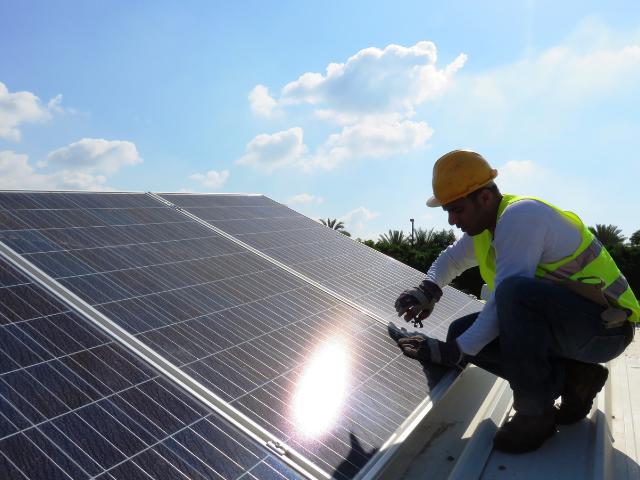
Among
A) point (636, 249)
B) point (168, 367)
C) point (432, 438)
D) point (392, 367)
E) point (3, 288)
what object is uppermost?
point (3, 288)

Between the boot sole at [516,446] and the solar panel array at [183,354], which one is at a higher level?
the solar panel array at [183,354]

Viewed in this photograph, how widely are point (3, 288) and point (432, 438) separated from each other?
3.03m

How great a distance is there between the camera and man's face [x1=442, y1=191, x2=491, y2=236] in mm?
3920

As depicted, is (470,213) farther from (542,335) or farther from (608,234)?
(608,234)

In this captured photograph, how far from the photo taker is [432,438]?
13.1 ft

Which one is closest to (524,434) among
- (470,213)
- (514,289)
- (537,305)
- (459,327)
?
(537,305)

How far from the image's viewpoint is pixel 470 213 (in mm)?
3945

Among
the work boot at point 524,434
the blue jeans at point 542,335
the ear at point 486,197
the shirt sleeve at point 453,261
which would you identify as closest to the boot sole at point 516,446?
the work boot at point 524,434

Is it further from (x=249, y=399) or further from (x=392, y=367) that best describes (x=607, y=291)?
(x=249, y=399)

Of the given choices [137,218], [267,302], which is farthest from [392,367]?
[137,218]

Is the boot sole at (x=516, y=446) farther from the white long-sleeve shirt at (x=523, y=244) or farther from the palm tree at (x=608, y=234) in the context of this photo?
the palm tree at (x=608, y=234)

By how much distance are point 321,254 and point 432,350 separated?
10.5 ft

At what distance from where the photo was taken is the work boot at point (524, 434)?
11.9ft

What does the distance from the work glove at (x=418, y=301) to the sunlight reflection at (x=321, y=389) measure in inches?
27.9
